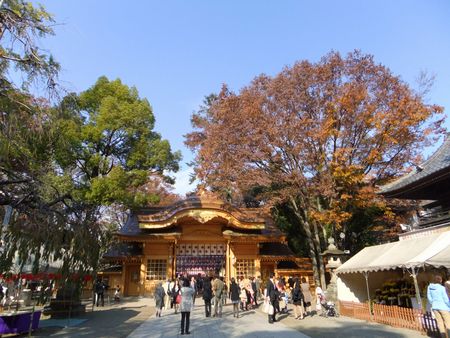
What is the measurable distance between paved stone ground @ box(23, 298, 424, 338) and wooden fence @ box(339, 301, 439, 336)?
10.0 inches

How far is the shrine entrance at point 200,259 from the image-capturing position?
71.8 ft

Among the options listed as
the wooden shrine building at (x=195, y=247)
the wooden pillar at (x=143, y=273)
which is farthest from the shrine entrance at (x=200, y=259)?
the wooden pillar at (x=143, y=273)

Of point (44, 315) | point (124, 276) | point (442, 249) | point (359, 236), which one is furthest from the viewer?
point (359, 236)

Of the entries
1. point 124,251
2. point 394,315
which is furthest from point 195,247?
point 394,315

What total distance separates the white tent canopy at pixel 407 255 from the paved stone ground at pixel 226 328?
1.77 metres

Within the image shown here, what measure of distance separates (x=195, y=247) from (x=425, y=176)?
1480cm

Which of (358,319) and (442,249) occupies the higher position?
(442,249)

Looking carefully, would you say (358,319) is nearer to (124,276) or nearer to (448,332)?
(448,332)

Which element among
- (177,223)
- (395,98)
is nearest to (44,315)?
(177,223)

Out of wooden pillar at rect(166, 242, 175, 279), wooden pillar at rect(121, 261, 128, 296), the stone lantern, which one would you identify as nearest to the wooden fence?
the stone lantern

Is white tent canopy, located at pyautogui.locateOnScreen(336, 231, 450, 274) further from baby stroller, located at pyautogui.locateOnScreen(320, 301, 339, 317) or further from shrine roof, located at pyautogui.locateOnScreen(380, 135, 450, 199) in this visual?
shrine roof, located at pyautogui.locateOnScreen(380, 135, 450, 199)

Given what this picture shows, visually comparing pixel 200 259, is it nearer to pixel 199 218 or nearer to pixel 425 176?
pixel 199 218

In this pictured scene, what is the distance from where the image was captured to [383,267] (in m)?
10.2

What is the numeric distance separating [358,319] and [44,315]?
40.3 ft
